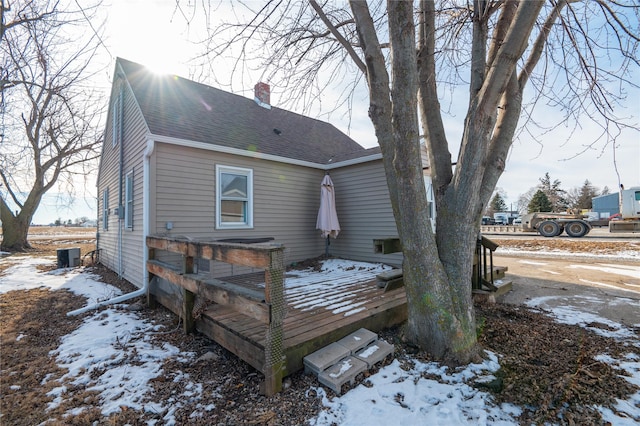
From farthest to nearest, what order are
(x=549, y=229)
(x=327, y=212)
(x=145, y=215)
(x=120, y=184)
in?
(x=549, y=229), (x=327, y=212), (x=120, y=184), (x=145, y=215)

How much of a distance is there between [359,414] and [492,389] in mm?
1156

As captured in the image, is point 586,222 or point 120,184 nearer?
point 120,184

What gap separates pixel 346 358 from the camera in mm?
2740

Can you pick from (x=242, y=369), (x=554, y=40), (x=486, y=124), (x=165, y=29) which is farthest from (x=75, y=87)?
(x=554, y=40)

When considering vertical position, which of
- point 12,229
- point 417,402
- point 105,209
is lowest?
point 417,402

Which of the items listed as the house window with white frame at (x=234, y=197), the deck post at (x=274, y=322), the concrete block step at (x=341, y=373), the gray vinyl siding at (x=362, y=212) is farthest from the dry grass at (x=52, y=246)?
the concrete block step at (x=341, y=373)

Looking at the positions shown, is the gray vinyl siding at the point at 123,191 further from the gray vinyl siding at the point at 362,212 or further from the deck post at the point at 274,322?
the gray vinyl siding at the point at 362,212

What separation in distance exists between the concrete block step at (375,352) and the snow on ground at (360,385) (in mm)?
112

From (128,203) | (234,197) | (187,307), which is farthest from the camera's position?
(234,197)

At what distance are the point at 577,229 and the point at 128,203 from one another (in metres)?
20.2

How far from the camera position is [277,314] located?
7.75ft

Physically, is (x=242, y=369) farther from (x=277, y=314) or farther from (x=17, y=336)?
(x=17, y=336)

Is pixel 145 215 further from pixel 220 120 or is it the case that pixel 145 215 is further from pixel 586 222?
pixel 586 222

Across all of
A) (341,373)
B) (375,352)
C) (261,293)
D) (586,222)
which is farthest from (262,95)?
(586,222)
